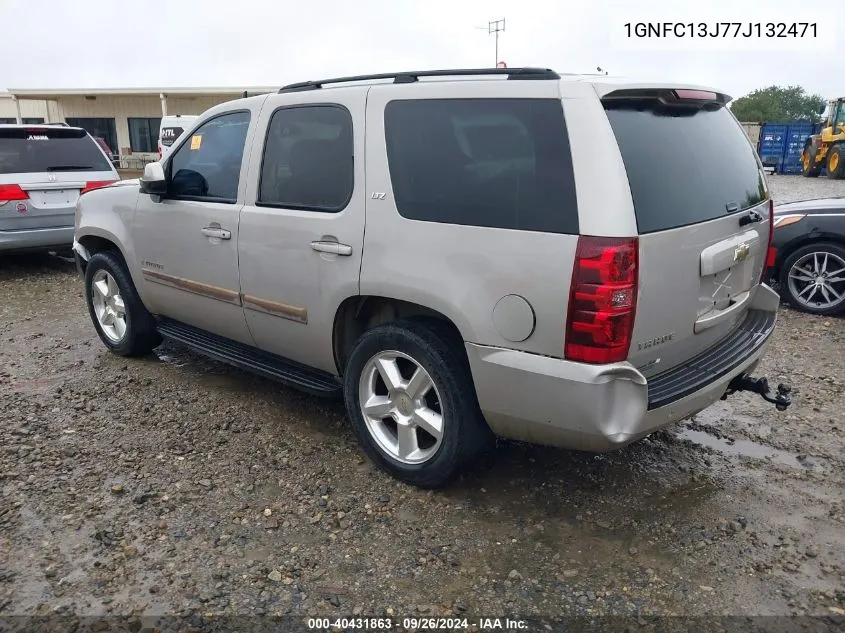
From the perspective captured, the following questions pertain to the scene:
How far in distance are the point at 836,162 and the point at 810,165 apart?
177 centimetres

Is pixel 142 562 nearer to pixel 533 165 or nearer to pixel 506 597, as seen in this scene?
pixel 506 597

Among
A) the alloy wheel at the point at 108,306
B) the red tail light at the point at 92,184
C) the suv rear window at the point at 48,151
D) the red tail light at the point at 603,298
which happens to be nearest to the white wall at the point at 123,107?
the suv rear window at the point at 48,151

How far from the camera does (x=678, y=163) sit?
295cm

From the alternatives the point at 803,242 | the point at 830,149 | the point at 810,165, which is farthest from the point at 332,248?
the point at 810,165

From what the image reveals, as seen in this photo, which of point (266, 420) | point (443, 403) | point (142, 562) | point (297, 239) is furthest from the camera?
point (266, 420)

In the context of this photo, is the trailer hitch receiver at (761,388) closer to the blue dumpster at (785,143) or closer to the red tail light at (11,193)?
the red tail light at (11,193)

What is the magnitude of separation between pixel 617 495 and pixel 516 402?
2.99ft

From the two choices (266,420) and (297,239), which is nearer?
(297,239)

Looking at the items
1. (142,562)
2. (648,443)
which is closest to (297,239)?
(142,562)

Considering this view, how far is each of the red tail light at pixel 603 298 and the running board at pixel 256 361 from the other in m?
1.55

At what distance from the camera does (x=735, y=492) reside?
338 cm

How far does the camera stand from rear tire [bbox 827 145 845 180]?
24.4 metres

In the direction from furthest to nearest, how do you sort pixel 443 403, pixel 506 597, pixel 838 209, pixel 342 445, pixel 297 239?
pixel 838 209 < pixel 342 445 < pixel 297 239 < pixel 443 403 < pixel 506 597

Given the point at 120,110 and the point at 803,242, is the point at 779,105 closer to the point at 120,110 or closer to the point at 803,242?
the point at 120,110
